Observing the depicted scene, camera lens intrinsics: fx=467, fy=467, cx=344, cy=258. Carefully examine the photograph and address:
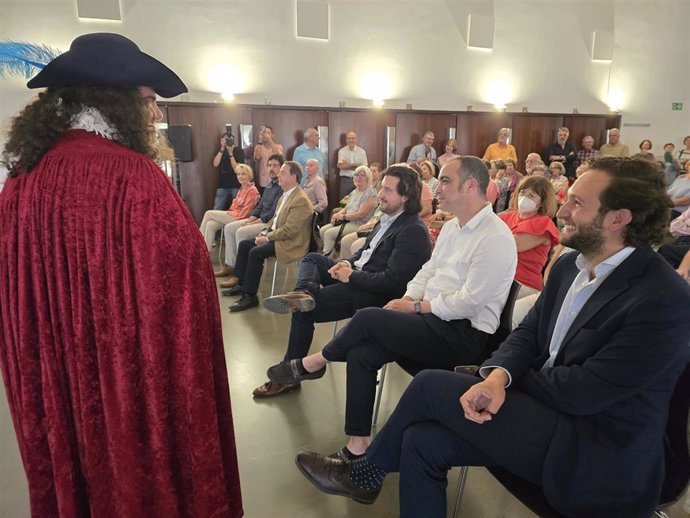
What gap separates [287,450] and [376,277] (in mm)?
966

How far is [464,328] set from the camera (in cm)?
196

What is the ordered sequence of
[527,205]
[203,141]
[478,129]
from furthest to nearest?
[478,129], [203,141], [527,205]

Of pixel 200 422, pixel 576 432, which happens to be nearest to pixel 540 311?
pixel 576 432

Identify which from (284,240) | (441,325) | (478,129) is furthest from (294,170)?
(478,129)

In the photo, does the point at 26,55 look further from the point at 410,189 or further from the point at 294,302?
the point at 410,189

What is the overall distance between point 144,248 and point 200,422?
1.52 ft

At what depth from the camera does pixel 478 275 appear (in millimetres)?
1895

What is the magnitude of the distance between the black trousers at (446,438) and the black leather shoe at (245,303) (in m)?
2.74

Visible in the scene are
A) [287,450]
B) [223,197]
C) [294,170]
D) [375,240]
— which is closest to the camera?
[287,450]

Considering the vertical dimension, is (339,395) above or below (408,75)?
below

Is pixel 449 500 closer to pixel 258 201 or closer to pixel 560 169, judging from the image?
pixel 258 201

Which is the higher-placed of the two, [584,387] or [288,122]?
[288,122]

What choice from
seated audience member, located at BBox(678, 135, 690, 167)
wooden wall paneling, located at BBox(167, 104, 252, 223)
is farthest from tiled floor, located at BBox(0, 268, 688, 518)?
seated audience member, located at BBox(678, 135, 690, 167)

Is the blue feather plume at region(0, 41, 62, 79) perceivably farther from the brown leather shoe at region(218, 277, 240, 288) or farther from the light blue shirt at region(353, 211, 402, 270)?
the brown leather shoe at region(218, 277, 240, 288)
